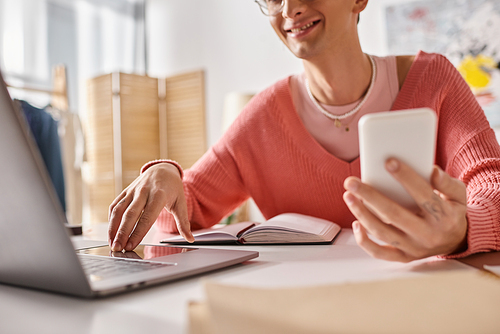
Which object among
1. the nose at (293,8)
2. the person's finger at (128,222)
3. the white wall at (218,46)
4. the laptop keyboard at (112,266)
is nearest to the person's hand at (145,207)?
the person's finger at (128,222)

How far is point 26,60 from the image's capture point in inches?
133

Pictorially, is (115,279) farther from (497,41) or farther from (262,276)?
(497,41)

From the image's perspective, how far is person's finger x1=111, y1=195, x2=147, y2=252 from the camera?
661mm

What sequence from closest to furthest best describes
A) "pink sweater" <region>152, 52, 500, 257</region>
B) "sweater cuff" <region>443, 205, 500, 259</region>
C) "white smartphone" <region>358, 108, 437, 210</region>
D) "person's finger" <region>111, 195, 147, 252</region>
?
"white smartphone" <region>358, 108, 437, 210</region>, "sweater cuff" <region>443, 205, 500, 259</region>, "person's finger" <region>111, 195, 147, 252</region>, "pink sweater" <region>152, 52, 500, 257</region>

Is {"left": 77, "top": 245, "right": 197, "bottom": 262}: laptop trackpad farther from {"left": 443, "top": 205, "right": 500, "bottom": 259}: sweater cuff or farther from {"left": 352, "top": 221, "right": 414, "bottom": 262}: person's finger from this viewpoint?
{"left": 443, "top": 205, "right": 500, "bottom": 259}: sweater cuff

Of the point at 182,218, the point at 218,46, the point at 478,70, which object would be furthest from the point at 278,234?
the point at 218,46

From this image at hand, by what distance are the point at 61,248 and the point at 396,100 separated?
87 centimetres

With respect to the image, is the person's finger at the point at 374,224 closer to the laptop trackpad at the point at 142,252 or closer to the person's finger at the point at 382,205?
the person's finger at the point at 382,205

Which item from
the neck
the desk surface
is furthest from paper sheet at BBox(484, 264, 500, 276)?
the neck

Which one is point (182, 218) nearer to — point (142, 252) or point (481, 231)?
point (142, 252)

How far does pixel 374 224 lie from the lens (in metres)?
0.46

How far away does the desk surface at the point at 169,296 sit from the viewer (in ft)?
1.10

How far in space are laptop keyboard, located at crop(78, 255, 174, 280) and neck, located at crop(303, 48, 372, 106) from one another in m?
0.73

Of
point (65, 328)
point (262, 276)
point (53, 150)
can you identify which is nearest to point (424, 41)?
point (53, 150)
